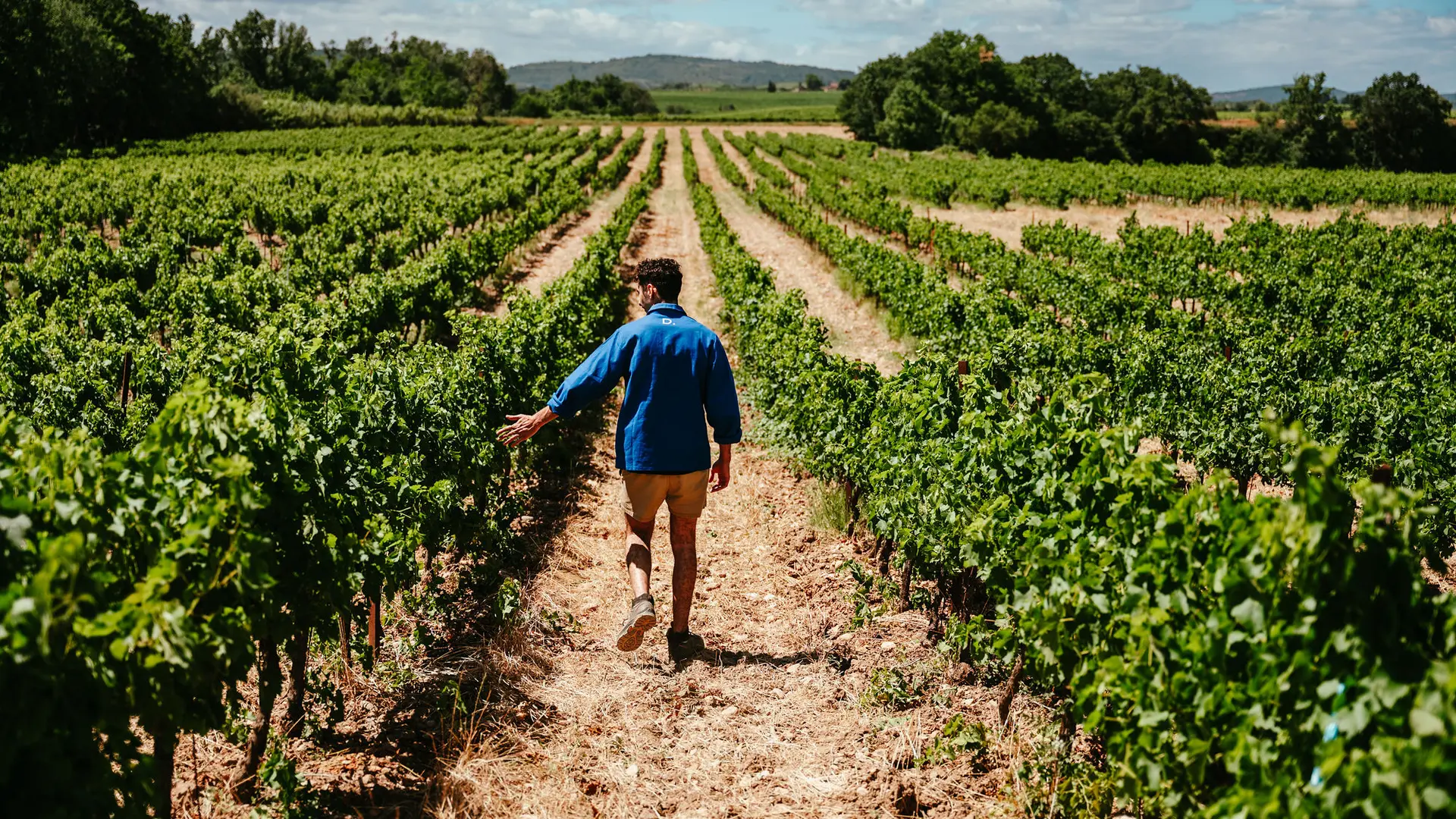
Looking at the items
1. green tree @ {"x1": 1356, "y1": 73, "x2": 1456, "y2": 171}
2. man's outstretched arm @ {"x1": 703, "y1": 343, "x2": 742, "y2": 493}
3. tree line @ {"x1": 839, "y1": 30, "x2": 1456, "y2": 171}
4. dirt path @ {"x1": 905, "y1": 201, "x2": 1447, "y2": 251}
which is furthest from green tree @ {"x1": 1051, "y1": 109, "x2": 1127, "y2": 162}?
man's outstretched arm @ {"x1": 703, "y1": 343, "x2": 742, "y2": 493}

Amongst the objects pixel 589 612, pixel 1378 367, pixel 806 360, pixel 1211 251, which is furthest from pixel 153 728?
pixel 1211 251

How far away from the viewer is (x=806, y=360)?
29.3 ft

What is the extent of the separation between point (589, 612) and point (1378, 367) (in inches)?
387

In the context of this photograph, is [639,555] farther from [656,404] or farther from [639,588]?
[656,404]

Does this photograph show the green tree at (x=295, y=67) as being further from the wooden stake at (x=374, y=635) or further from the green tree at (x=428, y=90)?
the wooden stake at (x=374, y=635)

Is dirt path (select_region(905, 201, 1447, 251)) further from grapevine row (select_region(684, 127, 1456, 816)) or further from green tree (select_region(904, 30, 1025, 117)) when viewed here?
green tree (select_region(904, 30, 1025, 117))

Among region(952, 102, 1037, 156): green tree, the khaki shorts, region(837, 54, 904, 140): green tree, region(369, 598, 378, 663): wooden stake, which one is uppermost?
region(837, 54, 904, 140): green tree

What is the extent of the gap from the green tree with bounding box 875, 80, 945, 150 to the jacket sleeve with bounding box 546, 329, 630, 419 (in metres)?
64.3

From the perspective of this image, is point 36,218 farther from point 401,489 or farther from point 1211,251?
point 1211,251

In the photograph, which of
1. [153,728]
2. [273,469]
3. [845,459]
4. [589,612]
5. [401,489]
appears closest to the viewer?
[153,728]

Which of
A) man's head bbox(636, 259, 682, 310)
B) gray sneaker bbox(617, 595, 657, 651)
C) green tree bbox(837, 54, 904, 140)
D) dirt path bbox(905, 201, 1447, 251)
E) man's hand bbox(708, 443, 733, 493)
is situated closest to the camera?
gray sneaker bbox(617, 595, 657, 651)

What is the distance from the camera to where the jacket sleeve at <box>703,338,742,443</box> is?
520cm

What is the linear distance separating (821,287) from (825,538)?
44.9 ft

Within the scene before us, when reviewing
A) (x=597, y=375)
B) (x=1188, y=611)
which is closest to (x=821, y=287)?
(x=597, y=375)
